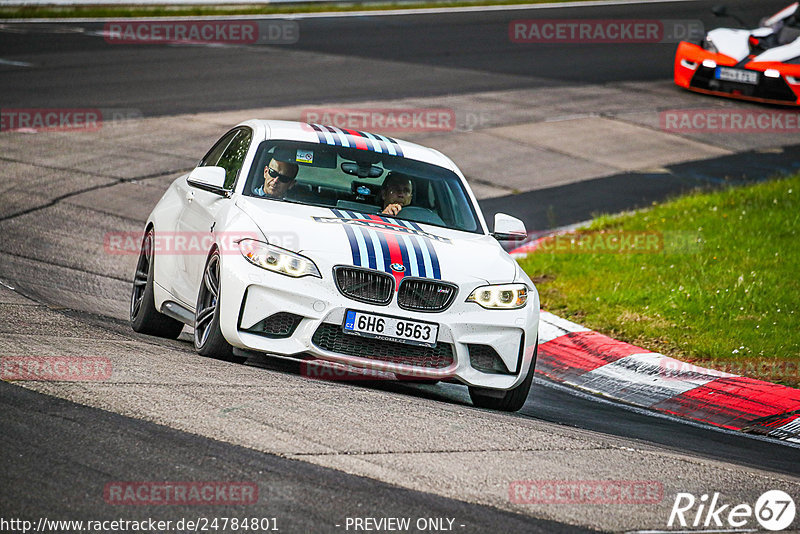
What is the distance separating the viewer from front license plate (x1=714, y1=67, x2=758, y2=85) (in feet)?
63.2

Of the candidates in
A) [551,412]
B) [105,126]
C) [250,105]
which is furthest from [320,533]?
[250,105]

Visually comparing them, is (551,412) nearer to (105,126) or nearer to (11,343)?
(11,343)

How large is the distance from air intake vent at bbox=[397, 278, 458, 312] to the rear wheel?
1103 mm

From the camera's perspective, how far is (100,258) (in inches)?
427

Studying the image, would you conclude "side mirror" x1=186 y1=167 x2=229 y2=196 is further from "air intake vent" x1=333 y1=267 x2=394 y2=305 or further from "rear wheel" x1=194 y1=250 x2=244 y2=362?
"air intake vent" x1=333 y1=267 x2=394 y2=305

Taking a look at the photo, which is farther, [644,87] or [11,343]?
[644,87]

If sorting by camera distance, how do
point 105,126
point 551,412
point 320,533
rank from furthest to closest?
point 105,126, point 551,412, point 320,533

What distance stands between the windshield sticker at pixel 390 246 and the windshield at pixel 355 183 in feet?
1.25

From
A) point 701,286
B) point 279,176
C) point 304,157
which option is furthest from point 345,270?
point 701,286

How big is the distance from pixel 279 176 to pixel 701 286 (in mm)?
4547

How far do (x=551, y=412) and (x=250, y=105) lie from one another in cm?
1165

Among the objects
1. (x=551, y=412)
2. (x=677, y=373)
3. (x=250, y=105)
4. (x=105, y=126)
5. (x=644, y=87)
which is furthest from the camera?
(x=644, y=87)

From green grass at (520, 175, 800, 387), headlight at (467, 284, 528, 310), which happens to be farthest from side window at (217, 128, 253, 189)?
green grass at (520, 175, 800, 387)

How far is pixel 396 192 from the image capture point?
7.95m
